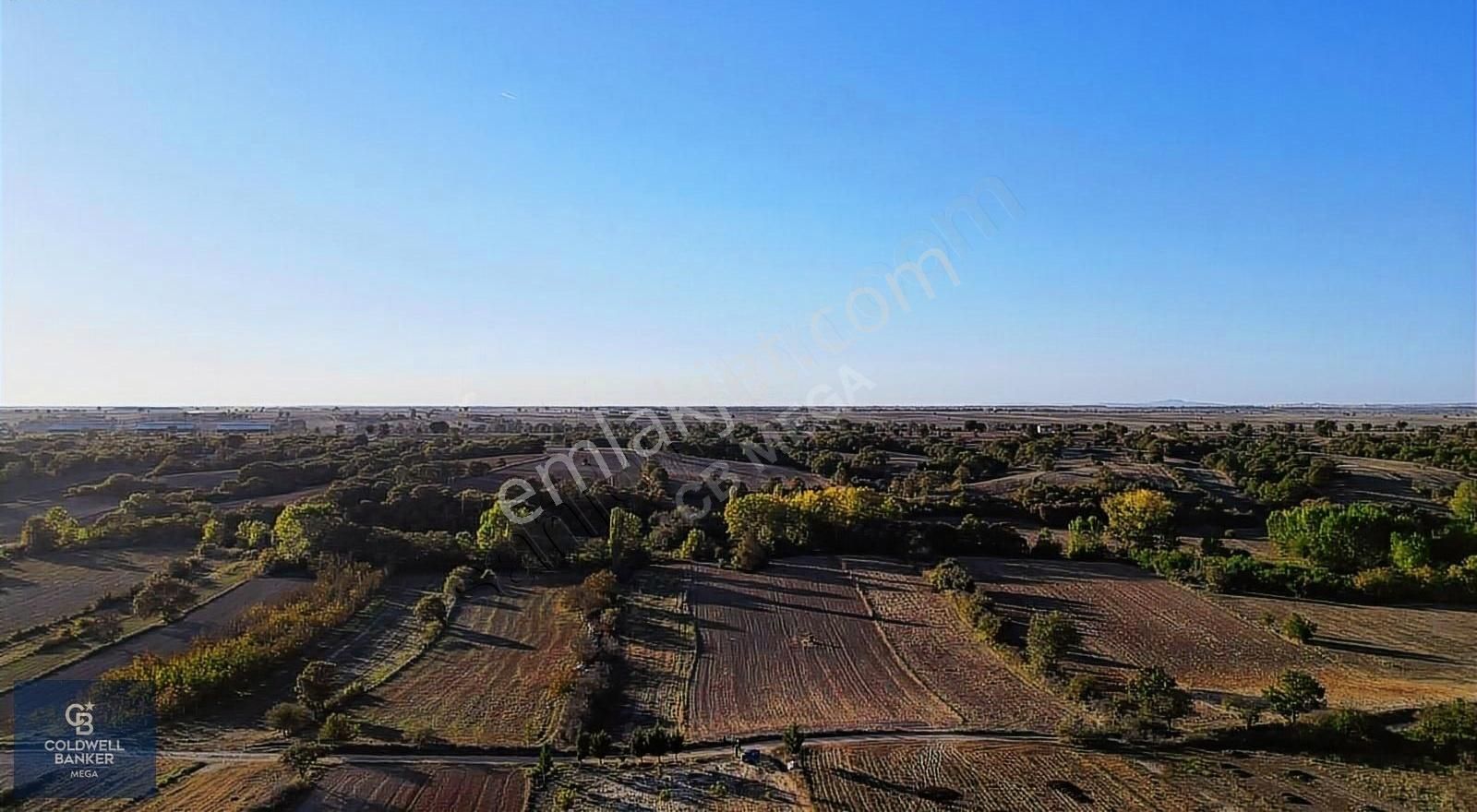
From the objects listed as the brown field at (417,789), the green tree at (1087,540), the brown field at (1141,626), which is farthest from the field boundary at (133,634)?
the green tree at (1087,540)

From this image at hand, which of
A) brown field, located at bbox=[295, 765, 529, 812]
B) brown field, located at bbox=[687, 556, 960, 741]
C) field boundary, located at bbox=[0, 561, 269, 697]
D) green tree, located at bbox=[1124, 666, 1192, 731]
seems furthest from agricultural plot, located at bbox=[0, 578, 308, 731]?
green tree, located at bbox=[1124, 666, 1192, 731]

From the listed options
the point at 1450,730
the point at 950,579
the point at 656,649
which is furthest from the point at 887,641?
the point at 1450,730

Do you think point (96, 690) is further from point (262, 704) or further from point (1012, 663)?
point (1012, 663)

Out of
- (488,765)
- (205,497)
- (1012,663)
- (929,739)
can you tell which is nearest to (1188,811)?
(929,739)

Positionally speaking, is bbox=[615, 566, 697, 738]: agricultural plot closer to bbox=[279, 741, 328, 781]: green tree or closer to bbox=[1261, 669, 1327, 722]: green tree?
bbox=[279, 741, 328, 781]: green tree

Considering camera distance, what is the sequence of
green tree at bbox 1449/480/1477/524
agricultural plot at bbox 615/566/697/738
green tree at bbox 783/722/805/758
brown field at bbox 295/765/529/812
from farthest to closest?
green tree at bbox 1449/480/1477/524, agricultural plot at bbox 615/566/697/738, green tree at bbox 783/722/805/758, brown field at bbox 295/765/529/812

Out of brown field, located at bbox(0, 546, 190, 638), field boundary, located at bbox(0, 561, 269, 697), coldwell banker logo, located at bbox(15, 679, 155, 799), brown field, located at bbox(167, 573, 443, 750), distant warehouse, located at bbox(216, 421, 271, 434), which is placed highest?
distant warehouse, located at bbox(216, 421, 271, 434)

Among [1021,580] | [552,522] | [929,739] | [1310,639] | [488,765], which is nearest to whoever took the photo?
[488,765]
